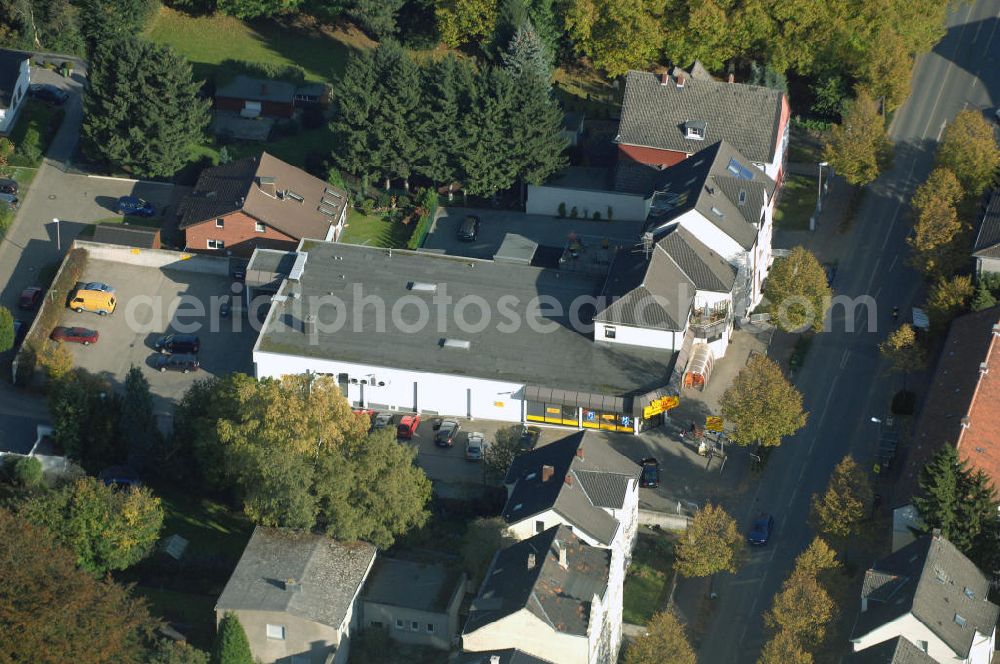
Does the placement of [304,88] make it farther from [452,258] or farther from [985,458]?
[985,458]

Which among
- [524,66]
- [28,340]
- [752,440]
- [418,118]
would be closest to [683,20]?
[524,66]

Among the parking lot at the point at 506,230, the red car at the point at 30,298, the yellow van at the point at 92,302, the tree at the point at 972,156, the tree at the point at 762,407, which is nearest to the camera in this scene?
the tree at the point at 762,407

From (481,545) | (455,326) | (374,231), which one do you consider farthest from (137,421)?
(374,231)

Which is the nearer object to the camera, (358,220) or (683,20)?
(358,220)

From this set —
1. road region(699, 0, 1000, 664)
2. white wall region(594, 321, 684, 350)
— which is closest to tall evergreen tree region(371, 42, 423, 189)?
white wall region(594, 321, 684, 350)

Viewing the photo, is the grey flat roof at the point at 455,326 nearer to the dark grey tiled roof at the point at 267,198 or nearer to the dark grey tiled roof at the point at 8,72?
the dark grey tiled roof at the point at 267,198

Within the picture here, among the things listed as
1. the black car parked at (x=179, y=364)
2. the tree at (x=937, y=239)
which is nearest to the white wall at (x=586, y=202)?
the tree at (x=937, y=239)

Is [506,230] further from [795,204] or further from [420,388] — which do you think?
[795,204]
